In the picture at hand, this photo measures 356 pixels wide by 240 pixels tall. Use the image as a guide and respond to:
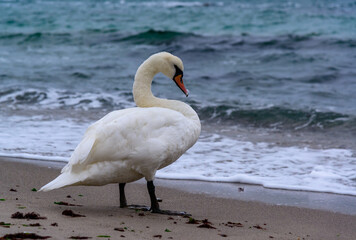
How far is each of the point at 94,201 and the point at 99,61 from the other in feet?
37.8

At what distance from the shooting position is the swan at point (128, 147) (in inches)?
181

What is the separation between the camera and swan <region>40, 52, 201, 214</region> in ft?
15.1

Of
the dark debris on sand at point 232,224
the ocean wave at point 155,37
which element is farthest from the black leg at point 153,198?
the ocean wave at point 155,37

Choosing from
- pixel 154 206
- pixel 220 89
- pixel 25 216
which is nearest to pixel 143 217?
pixel 154 206

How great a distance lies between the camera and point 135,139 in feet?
15.4

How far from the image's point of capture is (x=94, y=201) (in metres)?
5.26

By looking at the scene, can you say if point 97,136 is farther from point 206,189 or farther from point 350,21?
point 350,21

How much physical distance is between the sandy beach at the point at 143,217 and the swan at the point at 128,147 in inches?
11.0

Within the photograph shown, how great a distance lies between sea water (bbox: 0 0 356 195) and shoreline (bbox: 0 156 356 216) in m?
0.13

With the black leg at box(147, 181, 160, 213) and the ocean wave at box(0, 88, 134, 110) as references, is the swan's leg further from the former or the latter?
the ocean wave at box(0, 88, 134, 110)

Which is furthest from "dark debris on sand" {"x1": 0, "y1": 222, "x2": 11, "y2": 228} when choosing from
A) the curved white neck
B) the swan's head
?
the swan's head

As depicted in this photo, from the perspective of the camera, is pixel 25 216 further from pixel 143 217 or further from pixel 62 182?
pixel 143 217

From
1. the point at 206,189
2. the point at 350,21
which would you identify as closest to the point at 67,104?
the point at 206,189

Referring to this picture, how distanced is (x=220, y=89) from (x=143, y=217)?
8.22 m
